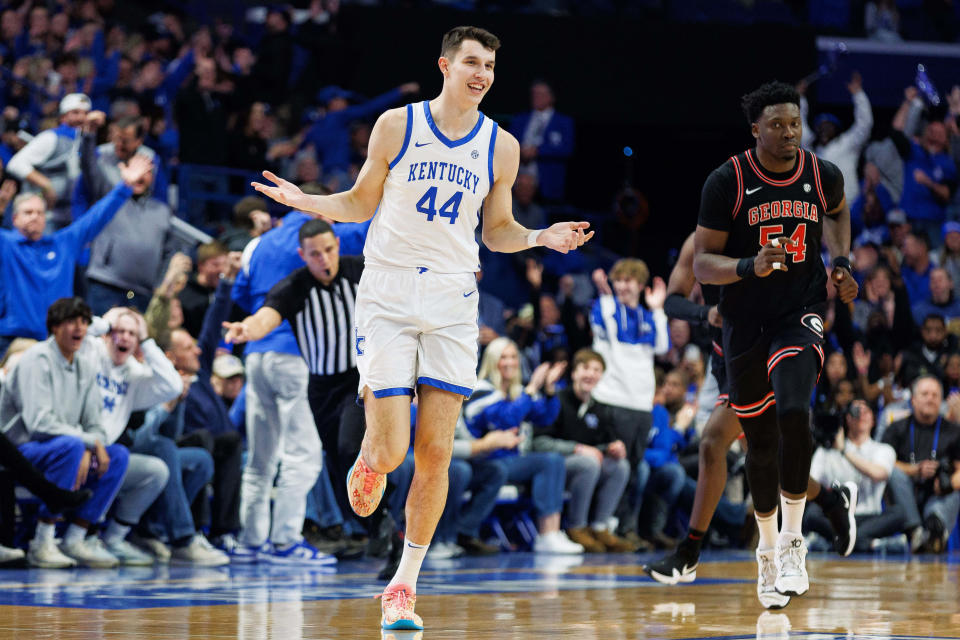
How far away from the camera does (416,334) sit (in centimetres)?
583

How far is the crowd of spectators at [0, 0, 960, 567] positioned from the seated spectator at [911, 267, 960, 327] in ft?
0.14

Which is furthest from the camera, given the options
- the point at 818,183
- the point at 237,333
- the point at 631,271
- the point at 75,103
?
the point at 631,271

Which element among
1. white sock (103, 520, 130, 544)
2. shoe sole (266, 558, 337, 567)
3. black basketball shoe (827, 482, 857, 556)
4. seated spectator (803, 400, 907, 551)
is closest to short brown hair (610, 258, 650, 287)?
seated spectator (803, 400, 907, 551)

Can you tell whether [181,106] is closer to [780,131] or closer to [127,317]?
[127,317]

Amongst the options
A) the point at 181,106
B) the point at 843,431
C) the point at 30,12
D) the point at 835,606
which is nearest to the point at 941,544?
the point at 843,431

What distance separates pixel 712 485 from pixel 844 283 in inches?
66.0

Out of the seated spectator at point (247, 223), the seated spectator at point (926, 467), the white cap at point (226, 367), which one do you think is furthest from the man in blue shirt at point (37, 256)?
the seated spectator at point (926, 467)

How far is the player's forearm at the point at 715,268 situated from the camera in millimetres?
6578

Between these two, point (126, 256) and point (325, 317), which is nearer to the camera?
point (325, 317)

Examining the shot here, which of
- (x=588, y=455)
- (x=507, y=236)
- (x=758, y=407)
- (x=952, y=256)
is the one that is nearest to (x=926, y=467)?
(x=588, y=455)

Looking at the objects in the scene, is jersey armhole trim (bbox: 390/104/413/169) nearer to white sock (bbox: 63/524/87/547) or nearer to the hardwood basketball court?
the hardwood basketball court

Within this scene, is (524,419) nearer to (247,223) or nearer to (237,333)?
(247,223)

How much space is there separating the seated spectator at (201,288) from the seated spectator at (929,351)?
23.5ft

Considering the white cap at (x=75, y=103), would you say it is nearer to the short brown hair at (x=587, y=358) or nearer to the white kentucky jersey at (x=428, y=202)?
the short brown hair at (x=587, y=358)
